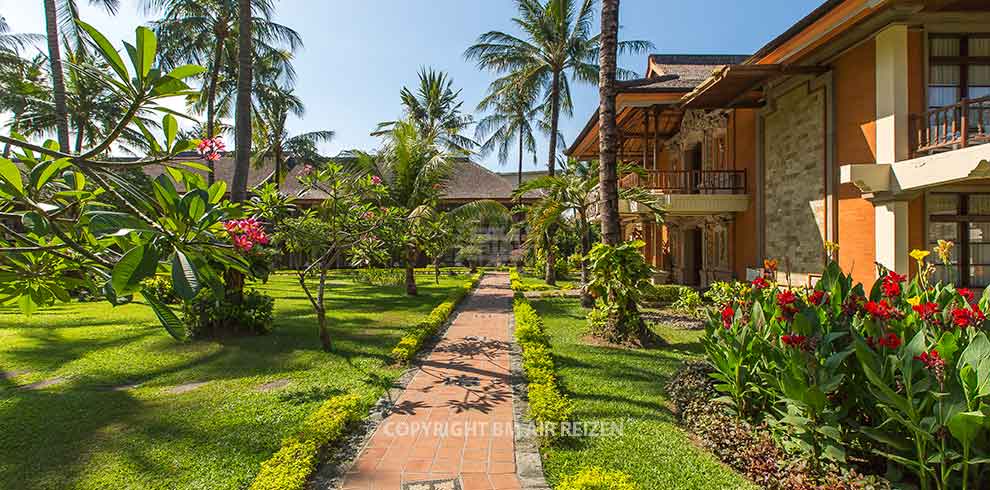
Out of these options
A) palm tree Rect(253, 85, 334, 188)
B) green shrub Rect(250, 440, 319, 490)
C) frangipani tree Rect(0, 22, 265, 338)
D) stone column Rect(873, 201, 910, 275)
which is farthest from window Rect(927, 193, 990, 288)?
palm tree Rect(253, 85, 334, 188)

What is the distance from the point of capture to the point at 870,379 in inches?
115

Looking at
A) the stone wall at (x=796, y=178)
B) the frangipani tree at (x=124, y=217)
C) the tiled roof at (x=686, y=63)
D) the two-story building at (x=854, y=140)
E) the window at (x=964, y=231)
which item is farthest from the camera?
the tiled roof at (x=686, y=63)

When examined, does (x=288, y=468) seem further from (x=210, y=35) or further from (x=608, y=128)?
(x=210, y=35)

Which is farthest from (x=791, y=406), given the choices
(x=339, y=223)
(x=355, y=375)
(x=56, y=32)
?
(x=56, y=32)

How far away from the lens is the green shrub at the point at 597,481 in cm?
306

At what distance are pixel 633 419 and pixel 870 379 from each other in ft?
6.84

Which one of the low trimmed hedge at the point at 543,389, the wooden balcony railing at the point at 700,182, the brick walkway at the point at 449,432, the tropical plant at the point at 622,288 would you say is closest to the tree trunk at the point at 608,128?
the tropical plant at the point at 622,288

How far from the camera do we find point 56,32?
12055 millimetres

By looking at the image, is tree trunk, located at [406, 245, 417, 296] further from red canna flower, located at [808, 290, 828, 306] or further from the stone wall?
red canna flower, located at [808, 290, 828, 306]

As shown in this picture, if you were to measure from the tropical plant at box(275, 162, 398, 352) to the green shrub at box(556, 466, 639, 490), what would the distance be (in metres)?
4.76

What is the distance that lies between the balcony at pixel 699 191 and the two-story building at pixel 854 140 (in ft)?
0.14

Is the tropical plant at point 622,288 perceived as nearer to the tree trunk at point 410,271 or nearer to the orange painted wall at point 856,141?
the orange painted wall at point 856,141

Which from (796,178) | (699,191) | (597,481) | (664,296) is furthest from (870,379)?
(699,191)

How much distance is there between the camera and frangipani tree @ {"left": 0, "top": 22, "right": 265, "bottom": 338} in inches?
55.7
